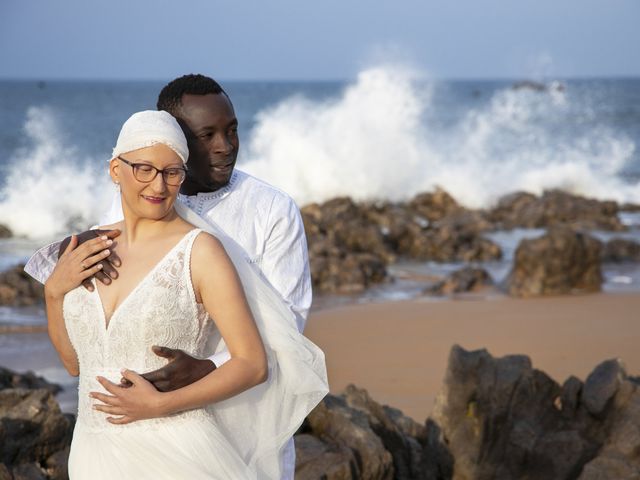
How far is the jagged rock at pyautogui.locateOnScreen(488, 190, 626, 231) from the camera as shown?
1895 centimetres

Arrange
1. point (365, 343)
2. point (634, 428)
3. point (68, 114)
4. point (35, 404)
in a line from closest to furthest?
1. point (35, 404)
2. point (634, 428)
3. point (365, 343)
4. point (68, 114)

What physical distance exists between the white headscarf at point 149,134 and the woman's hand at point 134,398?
0.56m

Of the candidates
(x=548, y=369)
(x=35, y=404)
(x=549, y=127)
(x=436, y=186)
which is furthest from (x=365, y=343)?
(x=549, y=127)

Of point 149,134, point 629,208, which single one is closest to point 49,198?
point 629,208

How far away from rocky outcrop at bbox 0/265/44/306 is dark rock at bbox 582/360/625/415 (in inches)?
325

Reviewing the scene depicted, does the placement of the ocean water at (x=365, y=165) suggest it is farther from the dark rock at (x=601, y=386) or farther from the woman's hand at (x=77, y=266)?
the woman's hand at (x=77, y=266)

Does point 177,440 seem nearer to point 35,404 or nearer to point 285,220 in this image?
point 285,220

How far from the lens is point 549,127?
5575cm

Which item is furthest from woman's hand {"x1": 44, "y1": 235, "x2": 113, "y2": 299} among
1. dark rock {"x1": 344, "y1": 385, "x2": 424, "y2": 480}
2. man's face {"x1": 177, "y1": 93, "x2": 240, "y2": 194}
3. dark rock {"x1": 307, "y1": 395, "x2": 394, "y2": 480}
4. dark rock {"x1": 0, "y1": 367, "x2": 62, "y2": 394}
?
dark rock {"x1": 0, "y1": 367, "x2": 62, "y2": 394}

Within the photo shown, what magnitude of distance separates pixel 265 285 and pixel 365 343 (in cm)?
706

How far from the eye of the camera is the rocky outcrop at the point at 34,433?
4.52 m

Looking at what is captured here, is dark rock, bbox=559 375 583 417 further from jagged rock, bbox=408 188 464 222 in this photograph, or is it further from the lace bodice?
jagged rock, bbox=408 188 464 222

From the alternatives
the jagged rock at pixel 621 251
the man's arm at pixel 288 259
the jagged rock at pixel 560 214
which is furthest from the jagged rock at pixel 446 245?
the man's arm at pixel 288 259

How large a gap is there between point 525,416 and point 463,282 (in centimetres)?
731
